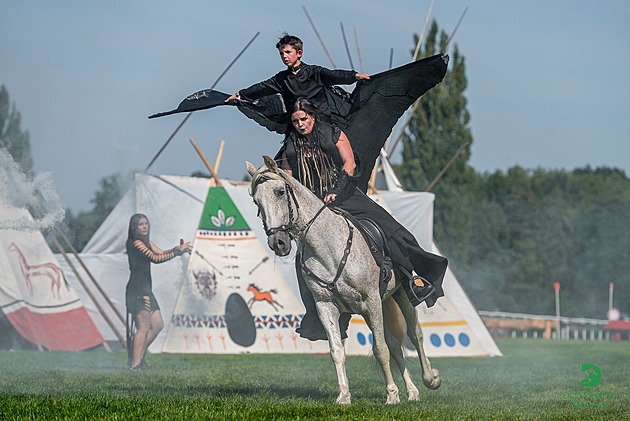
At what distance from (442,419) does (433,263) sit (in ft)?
7.25

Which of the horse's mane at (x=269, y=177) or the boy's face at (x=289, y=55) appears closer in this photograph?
the horse's mane at (x=269, y=177)

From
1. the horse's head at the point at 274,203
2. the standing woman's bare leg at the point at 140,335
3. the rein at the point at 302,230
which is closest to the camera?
the horse's head at the point at 274,203

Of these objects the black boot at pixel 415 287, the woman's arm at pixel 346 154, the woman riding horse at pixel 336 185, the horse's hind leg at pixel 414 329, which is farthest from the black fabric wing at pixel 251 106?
the horse's hind leg at pixel 414 329

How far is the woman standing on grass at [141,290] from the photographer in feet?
43.2

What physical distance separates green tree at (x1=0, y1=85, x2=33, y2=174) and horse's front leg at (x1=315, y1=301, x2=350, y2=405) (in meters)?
5.51

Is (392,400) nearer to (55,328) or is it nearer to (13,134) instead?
(13,134)

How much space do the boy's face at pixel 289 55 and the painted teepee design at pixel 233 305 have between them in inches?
384

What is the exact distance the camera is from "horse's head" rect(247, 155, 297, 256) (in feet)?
22.9

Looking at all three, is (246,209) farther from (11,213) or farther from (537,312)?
(537,312)

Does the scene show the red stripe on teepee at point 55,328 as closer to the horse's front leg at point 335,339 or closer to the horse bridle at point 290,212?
the horse's front leg at point 335,339

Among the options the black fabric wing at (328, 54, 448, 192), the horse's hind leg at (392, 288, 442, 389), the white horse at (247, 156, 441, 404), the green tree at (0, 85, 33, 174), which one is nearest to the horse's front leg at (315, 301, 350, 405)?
the white horse at (247, 156, 441, 404)

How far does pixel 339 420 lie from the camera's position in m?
6.16

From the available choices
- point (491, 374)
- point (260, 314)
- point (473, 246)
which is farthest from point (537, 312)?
point (491, 374)

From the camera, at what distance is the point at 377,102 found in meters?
8.48
